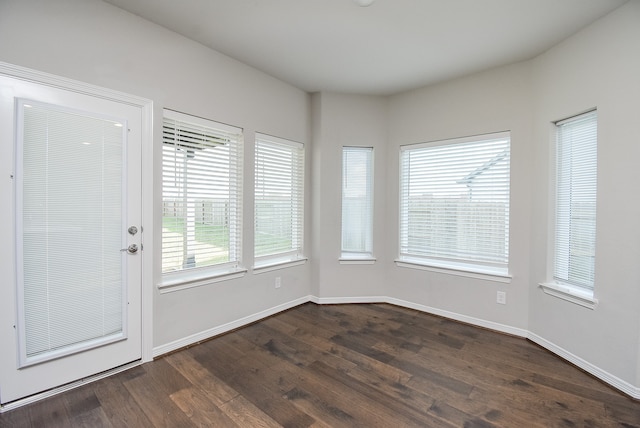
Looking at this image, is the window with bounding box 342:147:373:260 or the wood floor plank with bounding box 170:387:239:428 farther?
the window with bounding box 342:147:373:260

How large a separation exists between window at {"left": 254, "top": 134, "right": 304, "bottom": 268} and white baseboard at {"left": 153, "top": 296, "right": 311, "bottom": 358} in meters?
0.56

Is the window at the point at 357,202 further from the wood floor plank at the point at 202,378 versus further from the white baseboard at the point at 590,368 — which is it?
the wood floor plank at the point at 202,378

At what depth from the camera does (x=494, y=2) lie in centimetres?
210

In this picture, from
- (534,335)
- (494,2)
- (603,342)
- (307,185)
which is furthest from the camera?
(307,185)

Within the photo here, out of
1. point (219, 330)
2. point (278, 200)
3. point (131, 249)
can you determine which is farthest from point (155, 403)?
point (278, 200)

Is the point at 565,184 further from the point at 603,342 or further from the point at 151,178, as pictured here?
the point at 151,178

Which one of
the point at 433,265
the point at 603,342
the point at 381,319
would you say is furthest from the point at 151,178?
the point at 603,342

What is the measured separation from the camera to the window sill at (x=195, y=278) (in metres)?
2.56

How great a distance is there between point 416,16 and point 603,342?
2.92 meters

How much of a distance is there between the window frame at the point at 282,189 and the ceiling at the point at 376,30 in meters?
0.84

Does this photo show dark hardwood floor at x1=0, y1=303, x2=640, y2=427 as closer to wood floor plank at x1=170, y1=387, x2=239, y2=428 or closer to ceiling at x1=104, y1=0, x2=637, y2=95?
wood floor plank at x1=170, y1=387, x2=239, y2=428

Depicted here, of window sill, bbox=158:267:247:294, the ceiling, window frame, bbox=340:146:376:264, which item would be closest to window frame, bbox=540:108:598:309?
the ceiling

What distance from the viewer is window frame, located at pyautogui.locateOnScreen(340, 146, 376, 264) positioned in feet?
12.9

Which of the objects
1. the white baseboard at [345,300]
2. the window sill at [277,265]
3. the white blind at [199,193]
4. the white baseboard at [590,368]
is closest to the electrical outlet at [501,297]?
the white baseboard at [590,368]
